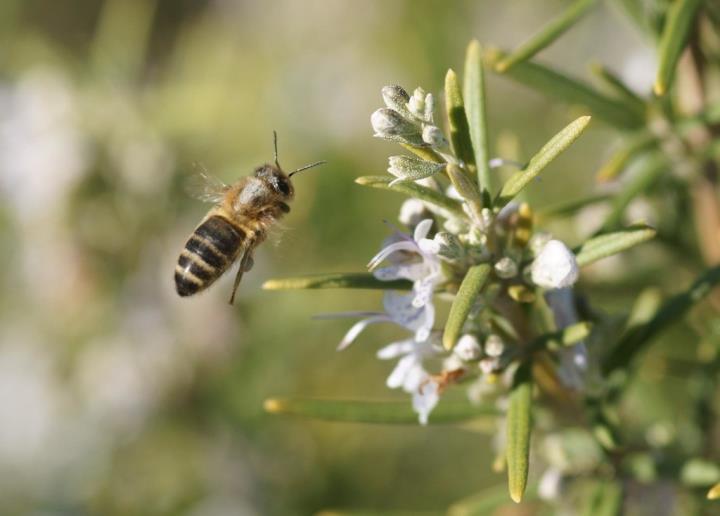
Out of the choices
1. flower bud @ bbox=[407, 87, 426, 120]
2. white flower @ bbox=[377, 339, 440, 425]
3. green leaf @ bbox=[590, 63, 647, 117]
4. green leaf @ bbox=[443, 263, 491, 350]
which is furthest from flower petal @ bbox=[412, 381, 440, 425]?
green leaf @ bbox=[590, 63, 647, 117]

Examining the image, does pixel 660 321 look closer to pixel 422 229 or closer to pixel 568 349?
pixel 568 349

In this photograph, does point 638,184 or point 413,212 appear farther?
point 638,184

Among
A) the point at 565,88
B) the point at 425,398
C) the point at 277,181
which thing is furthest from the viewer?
the point at 277,181

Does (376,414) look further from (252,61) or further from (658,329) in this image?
(252,61)

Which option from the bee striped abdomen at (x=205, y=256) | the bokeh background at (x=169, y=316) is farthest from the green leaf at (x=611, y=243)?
the bokeh background at (x=169, y=316)

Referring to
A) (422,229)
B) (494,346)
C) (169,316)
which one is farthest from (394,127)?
(169,316)
